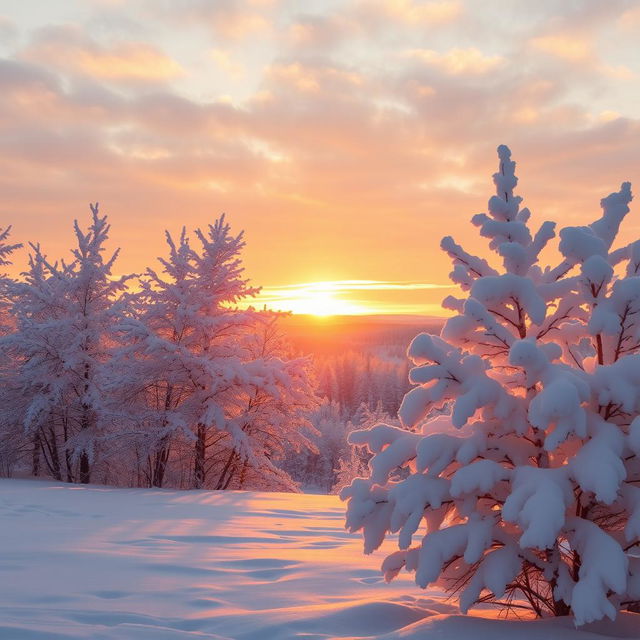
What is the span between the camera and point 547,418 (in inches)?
139

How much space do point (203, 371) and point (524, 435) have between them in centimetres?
1269

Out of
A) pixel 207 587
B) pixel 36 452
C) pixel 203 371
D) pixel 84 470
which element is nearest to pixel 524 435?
pixel 207 587

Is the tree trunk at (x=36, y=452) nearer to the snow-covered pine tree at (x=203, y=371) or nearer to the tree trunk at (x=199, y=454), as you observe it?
the snow-covered pine tree at (x=203, y=371)

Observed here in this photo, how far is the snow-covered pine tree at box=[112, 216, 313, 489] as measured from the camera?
15.8m

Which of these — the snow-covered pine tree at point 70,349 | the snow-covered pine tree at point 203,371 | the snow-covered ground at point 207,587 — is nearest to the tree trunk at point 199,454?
the snow-covered pine tree at point 203,371

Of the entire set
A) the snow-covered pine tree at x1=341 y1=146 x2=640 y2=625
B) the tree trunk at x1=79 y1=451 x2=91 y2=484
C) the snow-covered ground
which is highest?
the snow-covered pine tree at x1=341 y1=146 x2=640 y2=625

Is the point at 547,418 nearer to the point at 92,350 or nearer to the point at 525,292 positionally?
the point at 525,292

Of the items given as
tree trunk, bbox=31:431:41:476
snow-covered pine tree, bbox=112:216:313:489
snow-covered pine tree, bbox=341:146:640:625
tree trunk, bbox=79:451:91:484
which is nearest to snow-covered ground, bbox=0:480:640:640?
snow-covered pine tree, bbox=341:146:640:625

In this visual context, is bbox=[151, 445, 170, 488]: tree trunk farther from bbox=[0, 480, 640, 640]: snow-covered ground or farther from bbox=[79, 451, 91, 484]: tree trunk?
bbox=[0, 480, 640, 640]: snow-covered ground

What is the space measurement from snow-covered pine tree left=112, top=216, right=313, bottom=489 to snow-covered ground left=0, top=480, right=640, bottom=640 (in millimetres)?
6955

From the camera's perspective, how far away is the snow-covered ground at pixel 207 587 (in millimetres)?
3805

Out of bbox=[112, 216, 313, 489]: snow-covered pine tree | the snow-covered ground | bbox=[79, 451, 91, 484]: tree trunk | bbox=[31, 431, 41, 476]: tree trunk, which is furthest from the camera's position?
bbox=[31, 431, 41, 476]: tree trunk

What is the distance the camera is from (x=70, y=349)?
16.8 metres

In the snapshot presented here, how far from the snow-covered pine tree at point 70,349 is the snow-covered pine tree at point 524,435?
44.7ft
